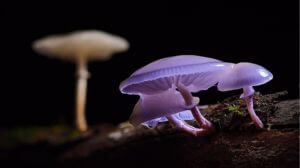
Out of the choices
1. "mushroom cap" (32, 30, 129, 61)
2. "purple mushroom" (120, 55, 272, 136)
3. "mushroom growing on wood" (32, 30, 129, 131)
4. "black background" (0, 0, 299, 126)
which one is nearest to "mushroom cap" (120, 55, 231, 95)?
"purple mushroom" (120, 55, 272, 136)

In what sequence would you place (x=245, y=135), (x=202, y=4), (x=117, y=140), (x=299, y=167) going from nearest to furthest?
(x=299, y=167) → (x=245, y=135) → (x=117, y=140) → (x=202, y=4)

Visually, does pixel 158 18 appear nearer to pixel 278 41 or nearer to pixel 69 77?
pixel 278 41

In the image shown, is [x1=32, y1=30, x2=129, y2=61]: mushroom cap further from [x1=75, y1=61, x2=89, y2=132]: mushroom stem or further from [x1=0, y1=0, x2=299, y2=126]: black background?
[x1=0, y1=0, x2=299, y2=126]: black background

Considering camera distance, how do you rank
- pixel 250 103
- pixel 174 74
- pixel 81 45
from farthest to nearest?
pixel 81 45 → pixel 250 103 → pixel 174 74

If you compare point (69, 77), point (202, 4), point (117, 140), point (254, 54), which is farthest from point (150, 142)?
point (69, 77)

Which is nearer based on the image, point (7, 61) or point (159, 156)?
point (159, 156)

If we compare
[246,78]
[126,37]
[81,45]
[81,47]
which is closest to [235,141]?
[246,78]

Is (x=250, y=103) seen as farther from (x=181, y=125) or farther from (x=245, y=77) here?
(x=181, y=125)
